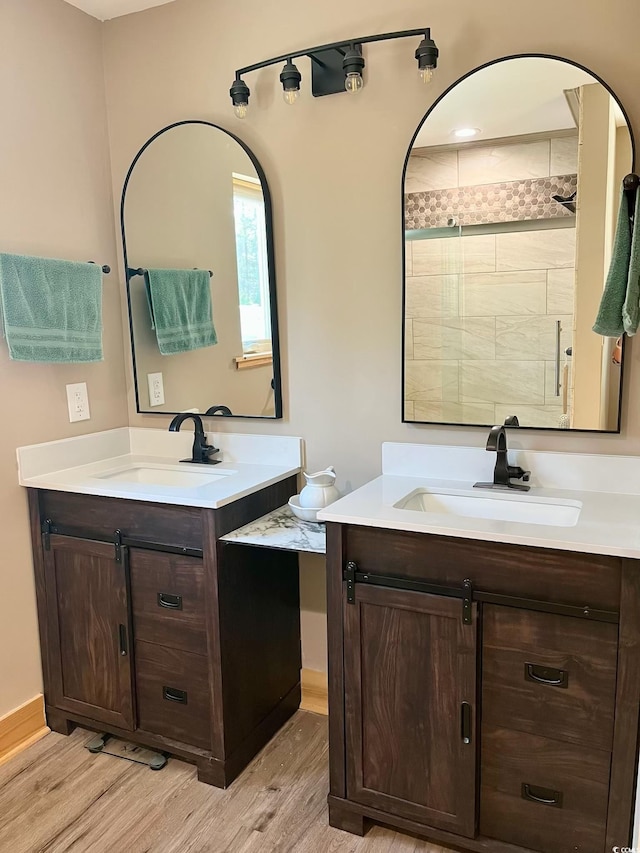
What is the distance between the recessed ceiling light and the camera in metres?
1.88

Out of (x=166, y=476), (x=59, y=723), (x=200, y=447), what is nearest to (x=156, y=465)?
(x=166, y=476)

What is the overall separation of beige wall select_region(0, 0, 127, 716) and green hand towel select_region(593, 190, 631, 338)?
1773 mm

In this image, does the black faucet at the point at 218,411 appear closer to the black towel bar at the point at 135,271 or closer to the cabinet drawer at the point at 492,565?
the black towel bar at the point at 135,271

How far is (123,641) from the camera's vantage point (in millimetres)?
2066

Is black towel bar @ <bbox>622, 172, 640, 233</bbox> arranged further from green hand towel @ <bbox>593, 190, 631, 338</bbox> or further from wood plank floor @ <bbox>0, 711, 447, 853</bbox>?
wood plank floor @ <bbox>0, 711, 447, 853</bbox>

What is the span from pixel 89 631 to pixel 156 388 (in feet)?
3.01

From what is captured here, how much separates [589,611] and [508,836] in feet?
2.10

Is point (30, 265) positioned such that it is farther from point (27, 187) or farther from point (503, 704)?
point (503, 704)

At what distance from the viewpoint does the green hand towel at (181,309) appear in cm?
236

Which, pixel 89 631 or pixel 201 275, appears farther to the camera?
pixel 201 275

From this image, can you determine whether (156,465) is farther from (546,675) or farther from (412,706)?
(546,675)

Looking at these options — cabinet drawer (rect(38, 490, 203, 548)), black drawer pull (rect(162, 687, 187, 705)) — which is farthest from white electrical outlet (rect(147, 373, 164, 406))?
black drawer pull (rect(162, 687, 187, 705))

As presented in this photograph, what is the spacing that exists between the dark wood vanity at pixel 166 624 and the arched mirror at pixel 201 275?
0.48 meters

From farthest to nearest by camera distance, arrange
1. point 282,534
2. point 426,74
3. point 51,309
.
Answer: point 51,309
point 282,534
point 426,74
